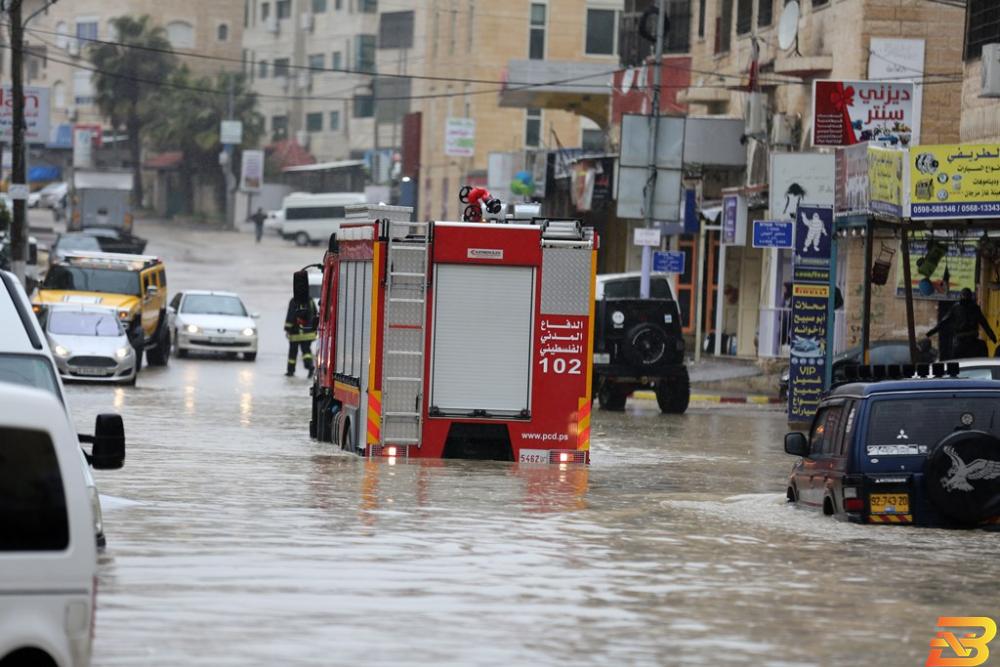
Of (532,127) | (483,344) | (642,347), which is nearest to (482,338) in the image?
(483,344)

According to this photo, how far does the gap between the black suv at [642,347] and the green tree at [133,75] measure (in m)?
76.2

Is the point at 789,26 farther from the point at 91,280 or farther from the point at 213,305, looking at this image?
the point at 91,280

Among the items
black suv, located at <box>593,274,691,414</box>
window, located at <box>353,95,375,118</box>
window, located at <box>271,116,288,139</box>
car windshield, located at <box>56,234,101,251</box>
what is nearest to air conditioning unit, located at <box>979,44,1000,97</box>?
black suv, located at <box>593,274,691,414</box>

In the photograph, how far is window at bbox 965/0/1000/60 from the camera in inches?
1196

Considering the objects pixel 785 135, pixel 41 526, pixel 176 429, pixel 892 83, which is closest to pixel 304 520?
pixel 41 526

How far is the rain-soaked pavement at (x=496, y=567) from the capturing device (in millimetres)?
9938

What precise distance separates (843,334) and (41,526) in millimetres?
32526

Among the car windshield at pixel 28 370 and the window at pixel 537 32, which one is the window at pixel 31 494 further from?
the window at pixel 537 32

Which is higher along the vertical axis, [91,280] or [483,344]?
[483,344]

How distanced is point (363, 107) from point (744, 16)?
6396cm

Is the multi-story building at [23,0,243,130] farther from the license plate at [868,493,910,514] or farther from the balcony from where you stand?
the license plate at [868,493,910,514]

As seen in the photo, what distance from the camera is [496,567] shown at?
12.8 metres

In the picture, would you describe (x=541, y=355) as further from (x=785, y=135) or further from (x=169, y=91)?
(x=169, y=91)

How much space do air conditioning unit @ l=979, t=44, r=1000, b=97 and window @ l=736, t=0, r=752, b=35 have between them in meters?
19.7
